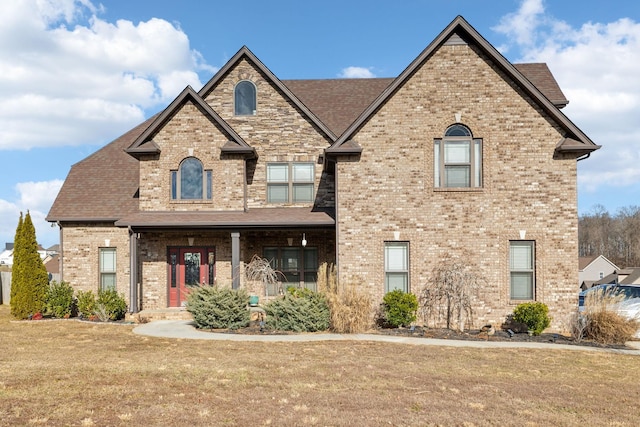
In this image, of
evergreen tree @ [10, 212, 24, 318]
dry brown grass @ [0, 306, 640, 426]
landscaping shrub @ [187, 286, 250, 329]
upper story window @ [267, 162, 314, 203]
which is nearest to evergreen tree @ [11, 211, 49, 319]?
evergreen tree @ [10, 212, 24, 318]

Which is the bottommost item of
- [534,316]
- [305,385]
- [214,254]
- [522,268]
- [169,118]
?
[305,385]

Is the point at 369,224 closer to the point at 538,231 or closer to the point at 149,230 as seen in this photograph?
the point at 538,231

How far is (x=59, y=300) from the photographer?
→ 18203 millimetres

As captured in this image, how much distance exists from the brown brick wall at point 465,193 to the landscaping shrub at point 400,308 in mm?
726

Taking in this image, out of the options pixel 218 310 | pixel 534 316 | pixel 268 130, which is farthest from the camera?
pixel 268 130

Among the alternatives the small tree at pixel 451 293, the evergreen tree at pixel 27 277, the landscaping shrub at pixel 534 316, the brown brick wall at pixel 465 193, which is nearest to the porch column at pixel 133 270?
the evergreen tree at pixel 27 277

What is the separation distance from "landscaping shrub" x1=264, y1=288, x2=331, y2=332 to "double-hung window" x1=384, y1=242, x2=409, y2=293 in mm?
2352

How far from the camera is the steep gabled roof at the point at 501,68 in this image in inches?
613

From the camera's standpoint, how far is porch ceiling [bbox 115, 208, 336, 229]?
17.3 m

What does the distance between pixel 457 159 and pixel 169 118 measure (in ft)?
34.1

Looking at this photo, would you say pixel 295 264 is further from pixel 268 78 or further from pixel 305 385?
pixel 305 385

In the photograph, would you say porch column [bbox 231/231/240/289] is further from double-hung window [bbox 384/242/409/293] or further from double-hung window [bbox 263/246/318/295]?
double-hung window [bbox 384/242/409/293]

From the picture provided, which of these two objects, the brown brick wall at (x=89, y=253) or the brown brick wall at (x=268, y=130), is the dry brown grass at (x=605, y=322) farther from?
the brown brick wall at (x=89, y=253)

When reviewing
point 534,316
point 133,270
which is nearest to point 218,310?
point 133,270
